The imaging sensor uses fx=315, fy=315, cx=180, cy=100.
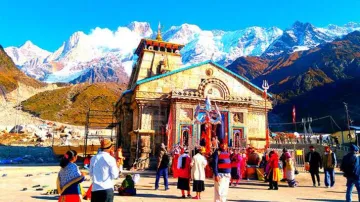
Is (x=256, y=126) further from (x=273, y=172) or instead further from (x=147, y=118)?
(x=273, y=172)

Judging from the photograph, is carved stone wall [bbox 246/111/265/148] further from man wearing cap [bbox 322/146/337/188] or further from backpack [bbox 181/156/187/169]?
backpack [bbox 181/156/187/169]

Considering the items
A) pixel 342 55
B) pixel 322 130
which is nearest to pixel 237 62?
pixel 342 55

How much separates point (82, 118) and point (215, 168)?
85107mm

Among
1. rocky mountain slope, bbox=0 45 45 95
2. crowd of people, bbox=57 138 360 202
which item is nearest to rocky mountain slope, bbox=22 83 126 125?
rocky mountain slope, bbox=0 45 45 95

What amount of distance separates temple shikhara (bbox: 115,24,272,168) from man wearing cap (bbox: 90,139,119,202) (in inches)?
605

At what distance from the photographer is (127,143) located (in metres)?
26.3

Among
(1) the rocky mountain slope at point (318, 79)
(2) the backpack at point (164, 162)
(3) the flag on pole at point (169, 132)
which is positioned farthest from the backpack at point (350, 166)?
(1) the rocky mountain slope at point (318, 79)

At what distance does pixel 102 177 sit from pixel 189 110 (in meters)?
17.9

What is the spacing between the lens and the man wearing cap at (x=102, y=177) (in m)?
5.98

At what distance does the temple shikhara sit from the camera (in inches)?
907

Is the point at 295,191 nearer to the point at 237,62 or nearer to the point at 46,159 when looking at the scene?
the point at 46,159

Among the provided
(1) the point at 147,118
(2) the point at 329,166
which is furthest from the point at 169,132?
(2) the point at 329,166

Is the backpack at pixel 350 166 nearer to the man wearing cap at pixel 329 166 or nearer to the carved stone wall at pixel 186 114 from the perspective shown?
the man wearing cap at pixel 329 166

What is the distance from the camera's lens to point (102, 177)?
6035 millimetres
